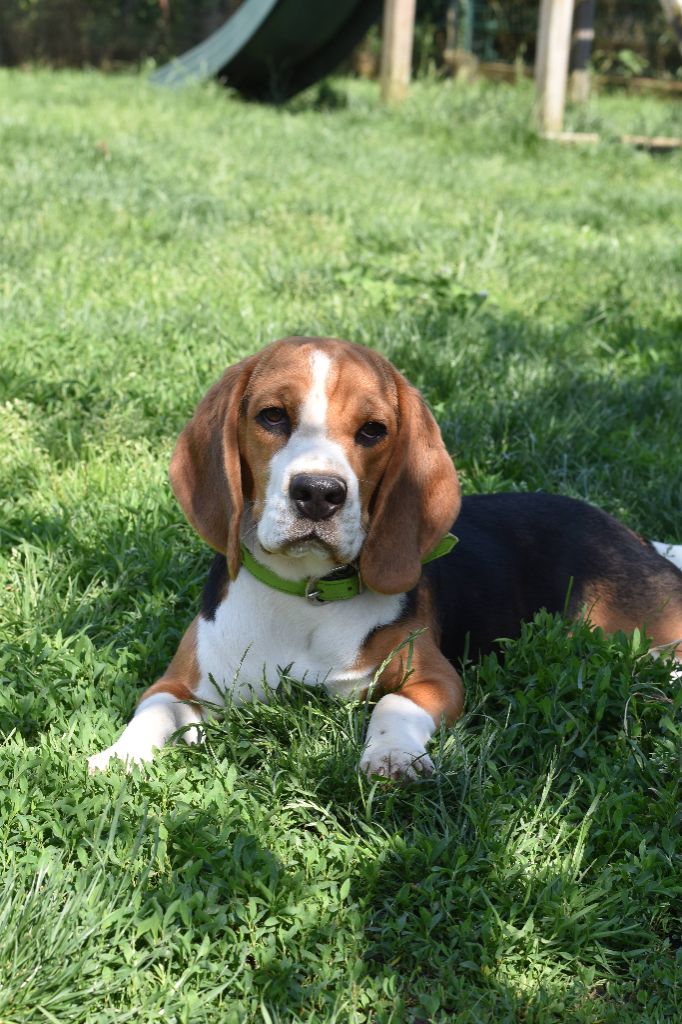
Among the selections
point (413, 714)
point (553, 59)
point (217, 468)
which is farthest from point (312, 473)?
point (553, 59)

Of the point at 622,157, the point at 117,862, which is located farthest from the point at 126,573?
the point at 622,157

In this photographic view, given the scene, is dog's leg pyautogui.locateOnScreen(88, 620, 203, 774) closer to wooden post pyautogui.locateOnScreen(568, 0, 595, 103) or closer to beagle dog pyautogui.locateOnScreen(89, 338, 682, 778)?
beagle dog pyautogui.locateOnScreen(89, 338, 682, 778)

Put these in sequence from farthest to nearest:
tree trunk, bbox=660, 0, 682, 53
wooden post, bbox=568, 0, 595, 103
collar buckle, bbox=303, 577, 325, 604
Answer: wooden post, bbox=568, 0, 595, 103 < tree trunk, bbox=660, 0, 682, 53 < collar buckle, bbox=303, 577, 325, 604

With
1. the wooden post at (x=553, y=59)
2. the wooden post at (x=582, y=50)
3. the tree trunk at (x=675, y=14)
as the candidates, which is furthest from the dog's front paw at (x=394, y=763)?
the wooden post at (x=582, y=50)

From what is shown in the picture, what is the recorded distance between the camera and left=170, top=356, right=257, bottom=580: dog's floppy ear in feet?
9.88

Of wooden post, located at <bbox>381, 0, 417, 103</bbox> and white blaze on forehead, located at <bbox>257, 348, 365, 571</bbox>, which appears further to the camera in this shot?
wooden post, located at <bbox>381, 0, 417, 103</bbox>

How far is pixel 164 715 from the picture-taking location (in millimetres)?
2971

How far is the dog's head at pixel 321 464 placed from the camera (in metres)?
2.85

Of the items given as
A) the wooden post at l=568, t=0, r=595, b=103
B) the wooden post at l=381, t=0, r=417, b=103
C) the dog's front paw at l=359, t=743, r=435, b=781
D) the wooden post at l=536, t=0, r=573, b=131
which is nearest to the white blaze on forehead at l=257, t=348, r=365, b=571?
the dog's front paw at l=359, t=743, r=435, b=781

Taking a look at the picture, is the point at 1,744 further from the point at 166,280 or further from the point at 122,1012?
the point at 166,280

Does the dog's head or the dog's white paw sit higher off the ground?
the dog's head

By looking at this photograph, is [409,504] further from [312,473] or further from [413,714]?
[413,714]

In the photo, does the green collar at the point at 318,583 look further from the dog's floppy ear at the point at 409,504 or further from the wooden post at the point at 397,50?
the wooden post at the point at 397,50

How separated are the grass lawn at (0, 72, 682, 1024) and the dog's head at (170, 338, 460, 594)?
0.41 metres
